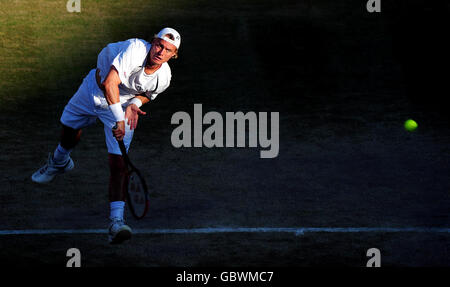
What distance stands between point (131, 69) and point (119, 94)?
58cm

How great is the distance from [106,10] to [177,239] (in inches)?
413

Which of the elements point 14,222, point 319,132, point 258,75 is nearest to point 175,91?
point 258,75

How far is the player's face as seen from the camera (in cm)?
771

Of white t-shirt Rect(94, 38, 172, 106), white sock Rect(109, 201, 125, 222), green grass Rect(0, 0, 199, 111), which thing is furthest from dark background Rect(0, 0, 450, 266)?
white t-shirt Rect(94, 38, 172, 106)

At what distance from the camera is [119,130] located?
777cm

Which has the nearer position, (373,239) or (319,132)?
(373,239)

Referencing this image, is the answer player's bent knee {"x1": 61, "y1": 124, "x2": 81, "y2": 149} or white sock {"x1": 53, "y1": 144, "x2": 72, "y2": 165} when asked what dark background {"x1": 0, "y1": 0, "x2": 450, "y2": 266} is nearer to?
white sock {"x1": 53, "y1": 144, "x2": 72, "y2": 165}

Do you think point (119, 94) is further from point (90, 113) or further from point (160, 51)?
point (160, 51)

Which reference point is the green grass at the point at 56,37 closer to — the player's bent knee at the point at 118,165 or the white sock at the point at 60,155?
the white sock at the point at 60,155

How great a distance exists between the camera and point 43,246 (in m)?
7.75

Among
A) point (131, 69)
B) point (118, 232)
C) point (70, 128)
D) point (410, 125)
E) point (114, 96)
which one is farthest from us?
point (410, 125)

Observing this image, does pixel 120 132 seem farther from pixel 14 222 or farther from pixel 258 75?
pixel 258 75

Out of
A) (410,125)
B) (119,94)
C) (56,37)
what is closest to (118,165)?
(119,94)

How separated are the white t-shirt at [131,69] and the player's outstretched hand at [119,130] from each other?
16.1 inches
